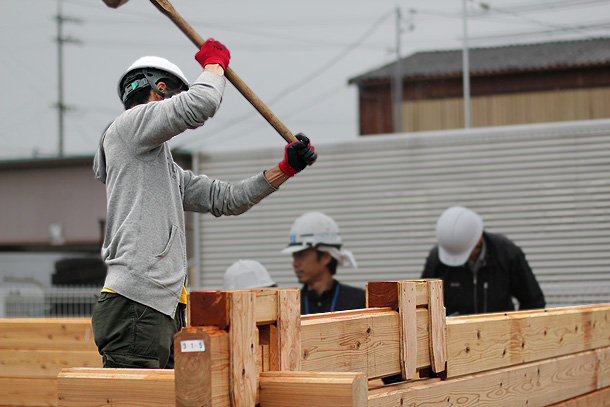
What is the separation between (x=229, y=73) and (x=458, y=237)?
3.31m

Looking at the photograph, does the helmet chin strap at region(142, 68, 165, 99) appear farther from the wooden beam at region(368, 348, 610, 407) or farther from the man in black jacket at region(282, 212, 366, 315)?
the man in black jacket at region(282, 212, 366, 315)

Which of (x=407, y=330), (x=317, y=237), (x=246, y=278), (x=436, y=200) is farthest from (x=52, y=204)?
(x=407, y=330)

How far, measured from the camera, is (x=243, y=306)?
87.1 inches

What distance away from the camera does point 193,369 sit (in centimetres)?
210

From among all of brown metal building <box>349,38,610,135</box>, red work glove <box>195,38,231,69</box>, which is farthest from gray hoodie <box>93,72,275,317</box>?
brown metal building <box>349,38,610,135</box>

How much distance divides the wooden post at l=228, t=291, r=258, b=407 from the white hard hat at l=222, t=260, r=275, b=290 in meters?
3.83

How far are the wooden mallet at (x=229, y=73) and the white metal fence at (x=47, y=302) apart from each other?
791 cm

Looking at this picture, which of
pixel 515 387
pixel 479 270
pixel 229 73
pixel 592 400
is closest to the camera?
pixel 229 73

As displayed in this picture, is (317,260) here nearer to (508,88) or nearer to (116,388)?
(116,388)

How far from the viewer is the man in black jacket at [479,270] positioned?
627cm

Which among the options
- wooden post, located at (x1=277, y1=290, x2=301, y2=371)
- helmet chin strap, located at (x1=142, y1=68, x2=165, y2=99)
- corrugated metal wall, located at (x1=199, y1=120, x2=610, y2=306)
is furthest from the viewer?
corrugated metal wall, located at (x1=199, y1=120, x2=610, y2=306)

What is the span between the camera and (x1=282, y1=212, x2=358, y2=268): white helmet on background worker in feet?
20.3

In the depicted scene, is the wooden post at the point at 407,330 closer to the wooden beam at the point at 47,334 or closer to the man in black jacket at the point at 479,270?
the wooden beam at the point at 47,334

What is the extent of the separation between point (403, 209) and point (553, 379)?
5.27m
